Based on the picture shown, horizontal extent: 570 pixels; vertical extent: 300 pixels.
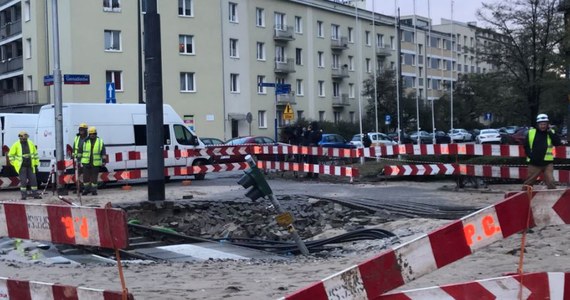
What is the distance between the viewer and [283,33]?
62.1 m

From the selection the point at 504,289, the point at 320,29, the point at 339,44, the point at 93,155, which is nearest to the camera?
the point at 504,289

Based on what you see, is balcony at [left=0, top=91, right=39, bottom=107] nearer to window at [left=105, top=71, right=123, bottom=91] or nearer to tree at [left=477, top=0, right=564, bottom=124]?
window at [left=105, top=71, right=123, bottom=91]

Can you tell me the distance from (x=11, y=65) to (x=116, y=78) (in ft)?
39.6

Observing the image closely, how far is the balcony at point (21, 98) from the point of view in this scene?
53438 mm

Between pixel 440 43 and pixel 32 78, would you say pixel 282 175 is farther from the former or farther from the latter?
pixel 440 43

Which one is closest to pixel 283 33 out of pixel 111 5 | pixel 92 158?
pixel 111 5

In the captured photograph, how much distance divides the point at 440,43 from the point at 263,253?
64713mm

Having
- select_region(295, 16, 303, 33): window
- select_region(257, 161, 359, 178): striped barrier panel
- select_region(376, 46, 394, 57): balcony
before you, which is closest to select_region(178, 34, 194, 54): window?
select_region(295, 16, 303, 33): window

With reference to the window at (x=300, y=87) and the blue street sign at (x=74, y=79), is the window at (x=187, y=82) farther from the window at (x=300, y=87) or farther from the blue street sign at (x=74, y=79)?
the blue street sign at (x=74, y=79)

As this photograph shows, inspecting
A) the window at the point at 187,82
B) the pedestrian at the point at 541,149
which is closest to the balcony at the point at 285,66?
the window at the point at 187,82

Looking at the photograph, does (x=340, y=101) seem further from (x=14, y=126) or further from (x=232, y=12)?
(x=14, y=126)

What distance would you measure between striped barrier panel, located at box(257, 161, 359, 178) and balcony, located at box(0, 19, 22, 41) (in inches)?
1514

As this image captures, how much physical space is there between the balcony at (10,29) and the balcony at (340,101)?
27.7 metres

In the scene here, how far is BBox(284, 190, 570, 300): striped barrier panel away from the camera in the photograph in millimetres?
5121
